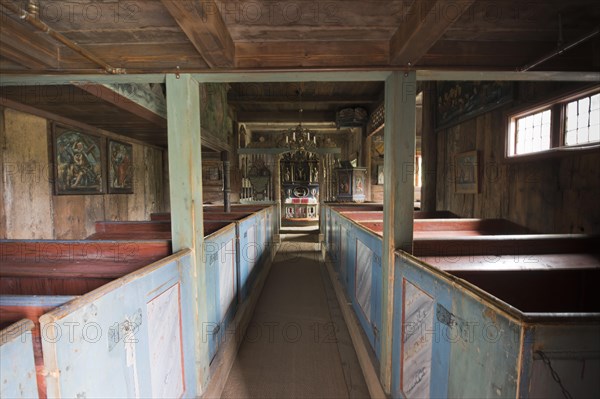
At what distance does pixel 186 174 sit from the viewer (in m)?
1.51

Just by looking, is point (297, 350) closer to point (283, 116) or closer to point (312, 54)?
point (312, 54)

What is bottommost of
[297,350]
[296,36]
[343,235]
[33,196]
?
[297,350]

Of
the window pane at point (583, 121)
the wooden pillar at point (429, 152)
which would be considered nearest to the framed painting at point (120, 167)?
the wooden pillar at point (429, 152)

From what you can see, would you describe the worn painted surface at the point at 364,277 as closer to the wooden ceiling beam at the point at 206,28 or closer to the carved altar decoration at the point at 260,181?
the wooden ceiling beam at the point at 206,28

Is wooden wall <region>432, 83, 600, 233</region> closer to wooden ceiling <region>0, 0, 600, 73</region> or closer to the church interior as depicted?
the church interior

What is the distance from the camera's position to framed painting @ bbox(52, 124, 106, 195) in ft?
10.5

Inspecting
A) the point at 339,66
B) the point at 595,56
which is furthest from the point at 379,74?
the point at 595,56

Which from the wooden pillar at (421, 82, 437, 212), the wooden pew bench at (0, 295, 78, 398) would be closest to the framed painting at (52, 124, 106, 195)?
the wooden pew bench at (0, 295, 78, 398)

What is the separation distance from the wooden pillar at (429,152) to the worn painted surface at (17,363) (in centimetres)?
466

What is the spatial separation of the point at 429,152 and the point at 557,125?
6.71 ft

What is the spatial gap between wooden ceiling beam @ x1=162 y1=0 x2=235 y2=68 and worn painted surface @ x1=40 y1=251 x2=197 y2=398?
1.07m

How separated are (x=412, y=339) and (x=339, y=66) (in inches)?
60.1

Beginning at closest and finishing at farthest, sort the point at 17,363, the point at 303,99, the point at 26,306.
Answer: the point at 17,363 → the point at 26,306 → the point at 303,99

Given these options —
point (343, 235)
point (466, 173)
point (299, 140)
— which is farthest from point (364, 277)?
point (299, 140)
